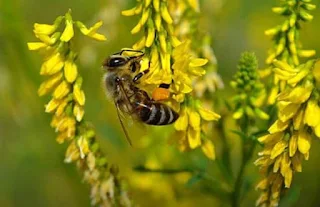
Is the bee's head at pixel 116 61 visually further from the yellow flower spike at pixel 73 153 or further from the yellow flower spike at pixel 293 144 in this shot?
the yellow flower spike at pixel 293 144

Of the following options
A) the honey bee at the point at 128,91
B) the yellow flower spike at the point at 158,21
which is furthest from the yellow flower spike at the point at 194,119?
the yellow flower spike at the point at 158,21

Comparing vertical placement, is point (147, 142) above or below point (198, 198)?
above

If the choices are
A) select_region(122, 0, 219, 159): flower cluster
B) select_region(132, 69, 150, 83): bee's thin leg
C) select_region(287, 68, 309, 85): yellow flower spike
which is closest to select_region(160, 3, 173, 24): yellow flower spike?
select_region(122, 0, 219, 159): flower cluster

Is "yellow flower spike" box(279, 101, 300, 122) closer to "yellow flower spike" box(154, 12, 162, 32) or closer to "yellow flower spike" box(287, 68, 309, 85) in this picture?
"yellow flower spike" box(287, 68, 309, 85)

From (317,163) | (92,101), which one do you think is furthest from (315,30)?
(92,101)

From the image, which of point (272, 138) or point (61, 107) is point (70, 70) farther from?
point (272, 138)

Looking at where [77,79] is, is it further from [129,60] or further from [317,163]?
[317,163]
